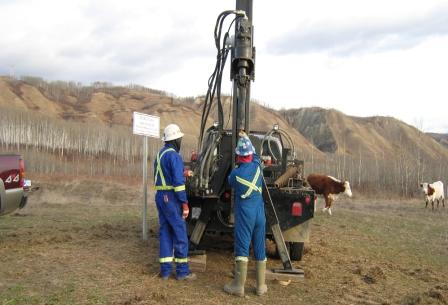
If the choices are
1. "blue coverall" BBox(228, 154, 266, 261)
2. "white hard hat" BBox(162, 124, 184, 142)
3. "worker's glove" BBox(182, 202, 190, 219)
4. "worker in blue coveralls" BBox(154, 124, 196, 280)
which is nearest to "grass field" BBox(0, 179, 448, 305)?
"worker in blue coveralls" BBox(154, 124, 196, 280)

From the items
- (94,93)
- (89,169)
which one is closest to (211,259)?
(89,169)

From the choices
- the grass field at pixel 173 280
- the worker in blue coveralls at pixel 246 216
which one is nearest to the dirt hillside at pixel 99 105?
the grass field at pixel 173 280

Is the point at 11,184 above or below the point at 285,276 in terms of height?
above

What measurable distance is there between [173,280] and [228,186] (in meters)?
1.57

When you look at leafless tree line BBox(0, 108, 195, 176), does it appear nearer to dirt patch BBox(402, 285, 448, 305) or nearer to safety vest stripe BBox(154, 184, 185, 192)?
safety vest stripe BBox(154, 184, 185, 192)

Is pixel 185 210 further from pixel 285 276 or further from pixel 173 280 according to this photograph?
pixel 285 276

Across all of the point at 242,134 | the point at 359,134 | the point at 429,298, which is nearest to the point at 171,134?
the point at 242,134

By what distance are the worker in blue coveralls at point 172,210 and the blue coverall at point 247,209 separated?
741mm

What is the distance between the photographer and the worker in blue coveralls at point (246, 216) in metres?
5.48

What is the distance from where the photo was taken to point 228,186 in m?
6.65

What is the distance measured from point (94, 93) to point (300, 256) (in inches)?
2496

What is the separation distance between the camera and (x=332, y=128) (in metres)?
73.9

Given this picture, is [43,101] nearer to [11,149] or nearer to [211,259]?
[11,149]

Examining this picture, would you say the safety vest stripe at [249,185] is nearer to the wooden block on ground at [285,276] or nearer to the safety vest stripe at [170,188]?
the safety vest stripe at [170,188]
